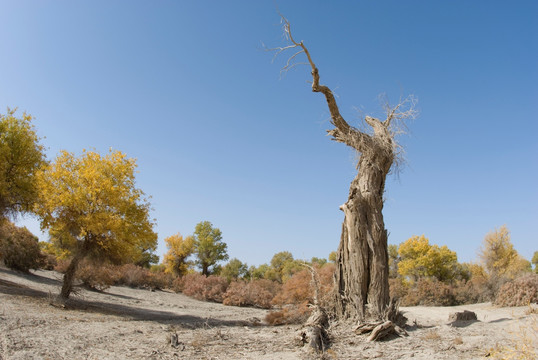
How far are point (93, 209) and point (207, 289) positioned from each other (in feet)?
44.4

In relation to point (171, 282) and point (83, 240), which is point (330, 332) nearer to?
point (83, 240)

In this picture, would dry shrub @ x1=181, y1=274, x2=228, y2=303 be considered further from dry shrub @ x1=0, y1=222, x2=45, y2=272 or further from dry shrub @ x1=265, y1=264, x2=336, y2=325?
dry shrub @ x1=0, y1=222, x2=45, y2=272

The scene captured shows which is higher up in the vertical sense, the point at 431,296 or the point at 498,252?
the point at 498,252

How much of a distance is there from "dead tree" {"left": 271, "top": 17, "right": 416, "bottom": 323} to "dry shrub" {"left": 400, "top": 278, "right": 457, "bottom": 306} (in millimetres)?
12207

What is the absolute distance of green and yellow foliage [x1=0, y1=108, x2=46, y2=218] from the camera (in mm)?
14383

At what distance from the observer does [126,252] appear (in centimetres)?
1235

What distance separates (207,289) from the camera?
23.0 meters

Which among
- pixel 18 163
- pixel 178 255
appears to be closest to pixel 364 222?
pixel 18 163

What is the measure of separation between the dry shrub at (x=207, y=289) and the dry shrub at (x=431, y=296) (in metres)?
11.8

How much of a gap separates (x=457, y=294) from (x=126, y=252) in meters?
17.4

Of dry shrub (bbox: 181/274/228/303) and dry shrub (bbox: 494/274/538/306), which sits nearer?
dry shrub (bbox: 494/274/538/306)

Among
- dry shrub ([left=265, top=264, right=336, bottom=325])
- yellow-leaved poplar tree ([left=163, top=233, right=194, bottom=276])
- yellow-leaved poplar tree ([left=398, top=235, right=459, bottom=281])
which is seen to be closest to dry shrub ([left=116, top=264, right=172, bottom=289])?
yellow-leaved poplar tree ([left=163, top=233, right=194, bottom=276])

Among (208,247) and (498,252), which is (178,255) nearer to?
(208,247)

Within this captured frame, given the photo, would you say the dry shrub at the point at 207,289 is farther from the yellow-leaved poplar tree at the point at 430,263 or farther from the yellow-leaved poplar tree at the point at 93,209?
the yellow-leaved poplar tree at the point at 430,263
